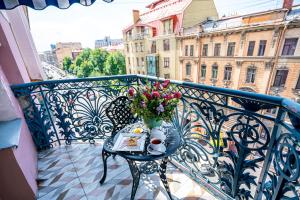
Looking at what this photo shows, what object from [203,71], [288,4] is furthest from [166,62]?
[288,4]

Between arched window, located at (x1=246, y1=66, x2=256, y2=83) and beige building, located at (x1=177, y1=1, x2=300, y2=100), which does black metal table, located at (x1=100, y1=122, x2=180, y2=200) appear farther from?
arched window, located at (x1=246, y1=66, x2=256, y2=83)

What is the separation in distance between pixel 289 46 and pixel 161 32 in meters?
7.10

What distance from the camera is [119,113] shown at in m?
1.63

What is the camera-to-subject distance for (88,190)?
59.7 inches

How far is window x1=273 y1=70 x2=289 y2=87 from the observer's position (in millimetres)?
6398

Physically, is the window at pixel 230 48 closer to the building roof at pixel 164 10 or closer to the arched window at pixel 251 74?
the arched window at pixel 251 74

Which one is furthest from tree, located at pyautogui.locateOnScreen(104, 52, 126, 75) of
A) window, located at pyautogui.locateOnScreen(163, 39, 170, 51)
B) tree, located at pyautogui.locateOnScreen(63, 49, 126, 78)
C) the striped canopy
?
the striped canopy

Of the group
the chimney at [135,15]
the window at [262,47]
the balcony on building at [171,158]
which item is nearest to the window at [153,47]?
the chimney at [135,15]

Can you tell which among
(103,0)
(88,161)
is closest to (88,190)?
(88,161)

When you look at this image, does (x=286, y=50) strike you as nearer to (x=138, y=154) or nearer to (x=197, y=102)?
(x=197, y=102)

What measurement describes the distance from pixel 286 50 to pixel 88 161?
826cm

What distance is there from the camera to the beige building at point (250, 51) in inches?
235

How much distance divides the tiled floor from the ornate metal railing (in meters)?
0.16

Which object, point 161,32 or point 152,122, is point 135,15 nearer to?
point 161,32
